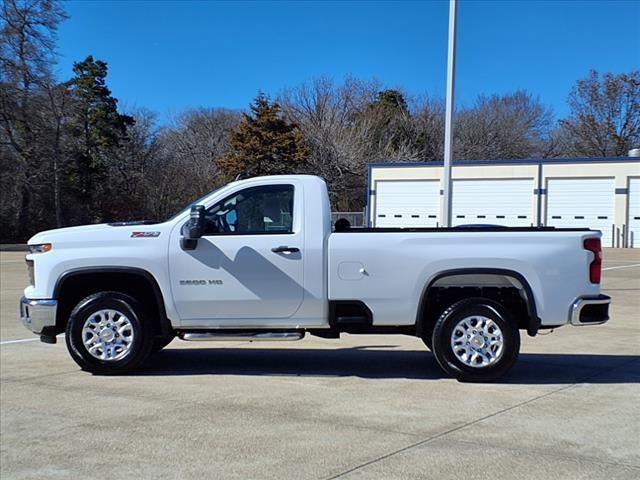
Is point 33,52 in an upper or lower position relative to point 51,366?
upper

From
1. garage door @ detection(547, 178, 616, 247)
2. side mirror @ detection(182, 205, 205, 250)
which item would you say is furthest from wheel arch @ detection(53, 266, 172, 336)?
garage door @ detection(547, 178, 616, 247)

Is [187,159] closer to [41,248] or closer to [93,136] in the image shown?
[93,136]

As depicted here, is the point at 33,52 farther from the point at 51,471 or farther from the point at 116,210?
the point at 51,471

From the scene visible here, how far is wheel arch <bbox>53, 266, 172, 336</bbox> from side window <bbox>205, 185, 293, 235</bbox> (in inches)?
35.0

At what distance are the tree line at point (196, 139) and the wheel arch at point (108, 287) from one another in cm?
3676

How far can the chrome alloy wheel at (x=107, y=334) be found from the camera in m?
7.77

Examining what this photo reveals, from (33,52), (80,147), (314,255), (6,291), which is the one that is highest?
(33,52)

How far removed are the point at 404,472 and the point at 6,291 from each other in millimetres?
14864

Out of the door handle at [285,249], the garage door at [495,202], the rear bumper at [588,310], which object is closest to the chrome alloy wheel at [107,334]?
the door handle at [285,249]

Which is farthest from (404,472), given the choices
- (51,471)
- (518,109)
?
(518,109)

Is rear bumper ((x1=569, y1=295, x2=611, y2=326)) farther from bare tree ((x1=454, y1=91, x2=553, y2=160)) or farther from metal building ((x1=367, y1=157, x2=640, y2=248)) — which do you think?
bare tree ((x1=454, y1=91, x2=553, y2=160))

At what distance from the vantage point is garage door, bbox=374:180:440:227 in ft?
136

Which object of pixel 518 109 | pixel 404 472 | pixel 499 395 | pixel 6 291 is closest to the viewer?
pixel 404 472

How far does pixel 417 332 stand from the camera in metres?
7.74
